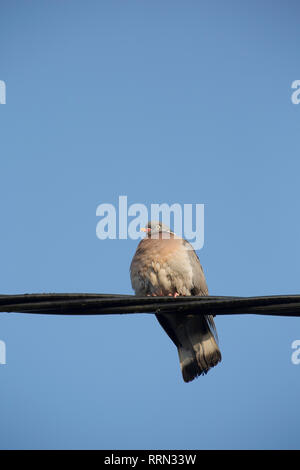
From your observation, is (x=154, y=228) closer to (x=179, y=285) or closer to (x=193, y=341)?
(x=179, y=285)

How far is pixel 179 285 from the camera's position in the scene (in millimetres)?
4926

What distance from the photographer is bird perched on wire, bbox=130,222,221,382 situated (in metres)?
4.54

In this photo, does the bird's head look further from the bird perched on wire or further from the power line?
the power line

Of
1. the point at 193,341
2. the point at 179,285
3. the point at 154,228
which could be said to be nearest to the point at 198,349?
the point at 193,341

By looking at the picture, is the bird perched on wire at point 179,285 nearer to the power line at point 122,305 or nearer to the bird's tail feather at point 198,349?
the bird's tail feather at point 198,349

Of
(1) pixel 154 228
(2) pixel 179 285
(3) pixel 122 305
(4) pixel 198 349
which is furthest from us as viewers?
(1) pixel 154 228

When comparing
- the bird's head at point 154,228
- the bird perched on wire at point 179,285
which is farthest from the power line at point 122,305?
the bird's head at point 154,228

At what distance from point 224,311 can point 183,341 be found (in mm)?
2010

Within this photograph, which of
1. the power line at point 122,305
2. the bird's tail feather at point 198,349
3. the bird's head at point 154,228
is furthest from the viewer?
the bird's head at point 154,228

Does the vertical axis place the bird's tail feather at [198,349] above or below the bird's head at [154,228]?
below

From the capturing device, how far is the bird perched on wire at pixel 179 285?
454cm

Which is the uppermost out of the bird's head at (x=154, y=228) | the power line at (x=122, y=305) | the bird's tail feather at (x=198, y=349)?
the bird's head at (x=154, y=228)
